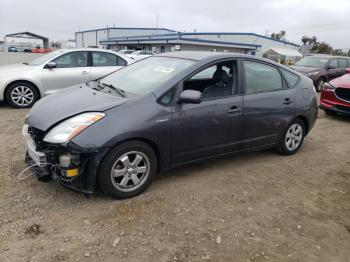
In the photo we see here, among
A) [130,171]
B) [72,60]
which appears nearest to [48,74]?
[72,60]

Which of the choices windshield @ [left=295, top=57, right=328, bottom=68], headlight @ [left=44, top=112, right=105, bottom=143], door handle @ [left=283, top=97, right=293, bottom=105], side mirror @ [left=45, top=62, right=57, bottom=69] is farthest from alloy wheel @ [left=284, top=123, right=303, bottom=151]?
windshield @ [left=295, top=57, right=328, bottom=68]

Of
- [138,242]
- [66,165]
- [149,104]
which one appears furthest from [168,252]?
[149,104]

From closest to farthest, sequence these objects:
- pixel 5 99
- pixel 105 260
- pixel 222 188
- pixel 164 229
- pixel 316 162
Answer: pixel 105 260 → pixel 164 229 → pixel 222 188 → pixel 316 162 → pixel 5 99

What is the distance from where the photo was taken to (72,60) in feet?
28.9

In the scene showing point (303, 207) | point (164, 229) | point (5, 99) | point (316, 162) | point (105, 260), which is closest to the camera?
point (105, 260)

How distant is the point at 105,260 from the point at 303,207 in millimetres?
2265

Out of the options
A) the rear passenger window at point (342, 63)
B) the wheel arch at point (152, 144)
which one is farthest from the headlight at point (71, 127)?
the rear passenger window at point (342, 63)

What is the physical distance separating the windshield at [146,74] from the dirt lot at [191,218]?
1179 mm

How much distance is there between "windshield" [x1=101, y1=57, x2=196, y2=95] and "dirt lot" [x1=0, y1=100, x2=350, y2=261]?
1.18m

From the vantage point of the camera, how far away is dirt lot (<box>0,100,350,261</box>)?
3.06 meters

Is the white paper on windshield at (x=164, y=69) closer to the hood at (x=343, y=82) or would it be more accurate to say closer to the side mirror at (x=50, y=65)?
the side mirror at (x=50, y=65)

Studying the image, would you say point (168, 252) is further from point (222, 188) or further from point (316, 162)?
point (316, 162)

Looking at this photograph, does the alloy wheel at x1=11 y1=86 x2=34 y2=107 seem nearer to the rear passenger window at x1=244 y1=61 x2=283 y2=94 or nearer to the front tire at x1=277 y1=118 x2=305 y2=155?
the rear passenger window at x1=244 y1=61 x2=283 y2=94

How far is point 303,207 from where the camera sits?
3969 millimetres
